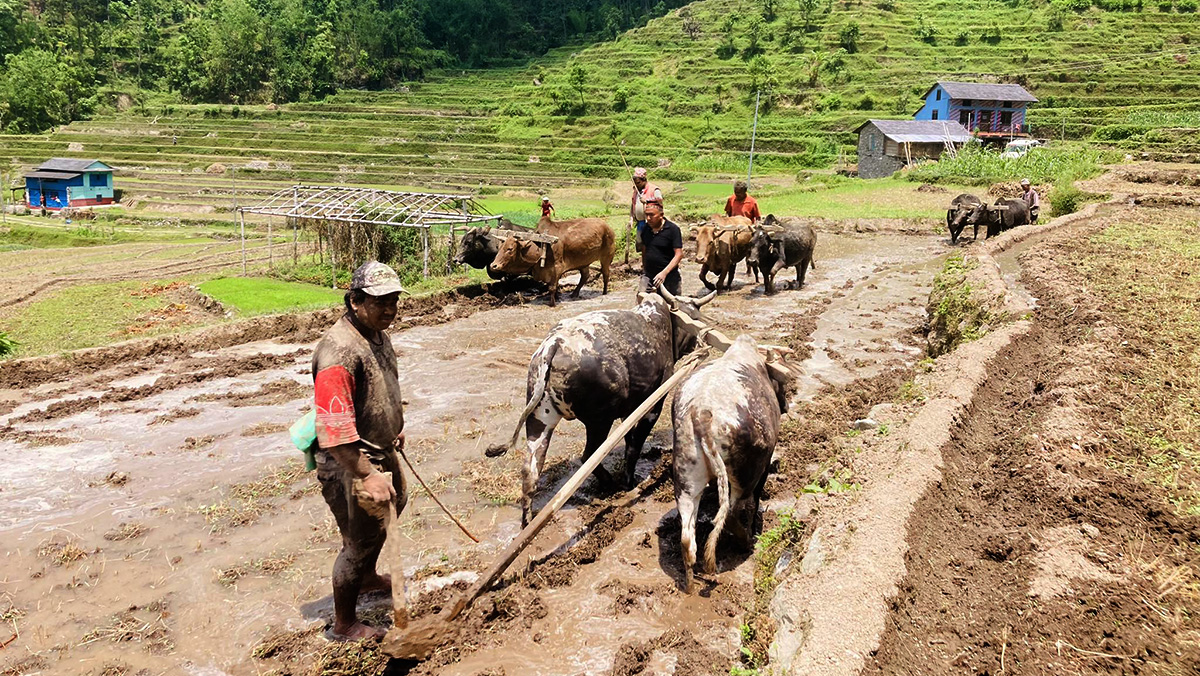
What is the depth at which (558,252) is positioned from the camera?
14.3m

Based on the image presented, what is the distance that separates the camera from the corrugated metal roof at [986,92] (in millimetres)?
49281

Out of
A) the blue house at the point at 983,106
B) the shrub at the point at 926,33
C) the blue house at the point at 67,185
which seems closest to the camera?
the blue house at the point at 67,185

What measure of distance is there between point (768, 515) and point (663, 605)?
4.93ft

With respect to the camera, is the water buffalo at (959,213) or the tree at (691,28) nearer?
the water buffalo at (959,213)

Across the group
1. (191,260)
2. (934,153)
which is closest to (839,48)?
(934,153)

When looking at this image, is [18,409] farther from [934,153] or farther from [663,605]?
[934,153]

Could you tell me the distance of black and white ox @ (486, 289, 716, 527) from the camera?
19.3ft

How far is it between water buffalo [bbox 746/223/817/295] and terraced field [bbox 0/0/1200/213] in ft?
84.2

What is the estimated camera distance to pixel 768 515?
603 centimetres

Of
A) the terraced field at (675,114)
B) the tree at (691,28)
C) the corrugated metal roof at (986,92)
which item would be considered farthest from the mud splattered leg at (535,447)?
the tree at (691,28)

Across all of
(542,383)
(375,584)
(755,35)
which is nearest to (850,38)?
(755,35)

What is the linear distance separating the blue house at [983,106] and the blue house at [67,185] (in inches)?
2067

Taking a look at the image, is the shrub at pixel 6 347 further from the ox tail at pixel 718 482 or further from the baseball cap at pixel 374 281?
the ox tail at pixel 718 482

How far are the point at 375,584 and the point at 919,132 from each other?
1793 inches
